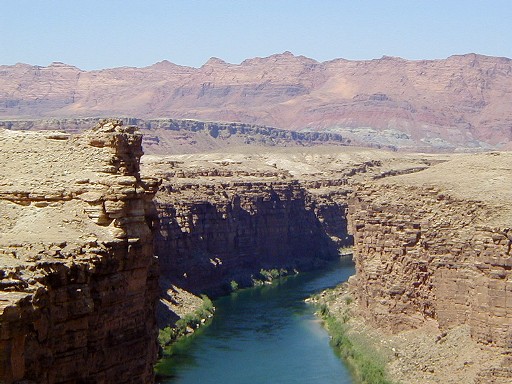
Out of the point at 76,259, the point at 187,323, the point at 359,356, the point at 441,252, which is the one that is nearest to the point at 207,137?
the point at 187,323

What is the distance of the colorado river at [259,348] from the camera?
41938mm

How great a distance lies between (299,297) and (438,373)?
26101mm

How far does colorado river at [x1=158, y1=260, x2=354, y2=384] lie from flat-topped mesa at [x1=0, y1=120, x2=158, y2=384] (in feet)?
58.7

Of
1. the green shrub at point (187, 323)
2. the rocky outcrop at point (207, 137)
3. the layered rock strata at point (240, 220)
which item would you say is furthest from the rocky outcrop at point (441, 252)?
the rocky outcrop at point (207, 137)

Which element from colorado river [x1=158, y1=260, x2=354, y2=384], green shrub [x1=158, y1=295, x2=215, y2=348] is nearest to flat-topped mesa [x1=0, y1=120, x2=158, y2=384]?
colorado river [x1=158, y1=260, x2=354, y2=384]

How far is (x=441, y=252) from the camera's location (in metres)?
41.1

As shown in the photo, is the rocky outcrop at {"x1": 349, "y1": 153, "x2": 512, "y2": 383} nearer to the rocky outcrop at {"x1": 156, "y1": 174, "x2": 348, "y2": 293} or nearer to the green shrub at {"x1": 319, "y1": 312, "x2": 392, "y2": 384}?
the green shrub at {"x1": 319, "y1": 312, "x2": 392, "y2": 384}

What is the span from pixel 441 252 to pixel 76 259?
76.5 feet

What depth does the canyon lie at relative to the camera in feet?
64.0

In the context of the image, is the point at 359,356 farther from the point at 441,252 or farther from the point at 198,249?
the point at 198,249

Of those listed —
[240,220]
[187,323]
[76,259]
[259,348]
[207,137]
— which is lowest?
[259,348]

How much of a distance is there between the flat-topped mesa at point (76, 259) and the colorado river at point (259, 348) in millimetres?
17897

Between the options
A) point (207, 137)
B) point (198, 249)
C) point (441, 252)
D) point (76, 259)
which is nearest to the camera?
point (76, 259)

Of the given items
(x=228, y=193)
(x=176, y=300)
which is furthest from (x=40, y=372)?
(x=228, y=193)
